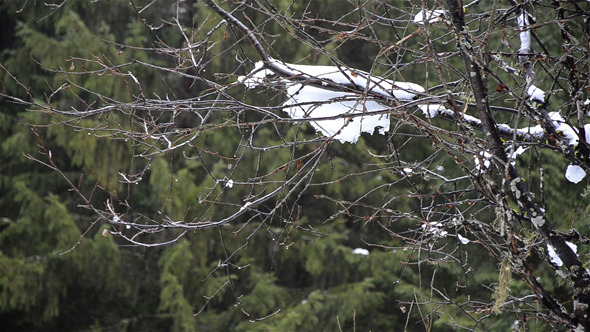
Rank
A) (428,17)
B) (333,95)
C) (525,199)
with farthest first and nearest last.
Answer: (333,95) → (428,17) → (525,199)

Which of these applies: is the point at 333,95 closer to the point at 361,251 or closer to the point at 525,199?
the point at 525,199

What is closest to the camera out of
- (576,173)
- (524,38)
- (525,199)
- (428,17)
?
(525,199)

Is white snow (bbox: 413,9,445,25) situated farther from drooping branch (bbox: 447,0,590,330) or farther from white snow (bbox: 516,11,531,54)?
white snow (bbox: 516,11,531,54)

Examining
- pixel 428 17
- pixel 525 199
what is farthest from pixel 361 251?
pixel 428 17

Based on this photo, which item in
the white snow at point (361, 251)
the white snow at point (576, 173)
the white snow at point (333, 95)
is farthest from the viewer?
the white snow at point (361, 251)

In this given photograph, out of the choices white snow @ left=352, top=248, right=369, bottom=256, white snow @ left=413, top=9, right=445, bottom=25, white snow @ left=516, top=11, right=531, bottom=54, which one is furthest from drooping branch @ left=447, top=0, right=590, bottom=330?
white snow @ left=352, top=248, right=369, bottom=256

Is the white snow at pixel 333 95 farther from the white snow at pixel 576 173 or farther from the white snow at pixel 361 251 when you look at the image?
the white snow at pixel 361 251

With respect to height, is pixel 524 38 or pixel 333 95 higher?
pixel 524 38

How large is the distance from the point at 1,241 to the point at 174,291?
3203mm

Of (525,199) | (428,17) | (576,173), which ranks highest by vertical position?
(428,17)

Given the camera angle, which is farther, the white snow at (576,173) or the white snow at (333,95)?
the white snow at (576,173)

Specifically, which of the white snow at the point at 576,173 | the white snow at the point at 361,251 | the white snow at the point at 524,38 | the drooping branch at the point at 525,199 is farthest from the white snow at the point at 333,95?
the white snow at the point at 361,251

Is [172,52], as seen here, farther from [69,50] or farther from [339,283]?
[339,283]

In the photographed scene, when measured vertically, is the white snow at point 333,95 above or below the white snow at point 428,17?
below
